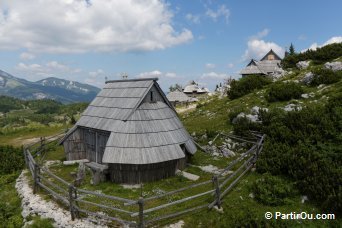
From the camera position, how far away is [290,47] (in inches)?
4163

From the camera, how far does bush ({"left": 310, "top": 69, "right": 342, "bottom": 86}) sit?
30.2 meters

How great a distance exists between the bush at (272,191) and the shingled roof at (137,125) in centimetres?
525

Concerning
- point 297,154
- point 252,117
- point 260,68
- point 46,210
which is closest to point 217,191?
point 297,154

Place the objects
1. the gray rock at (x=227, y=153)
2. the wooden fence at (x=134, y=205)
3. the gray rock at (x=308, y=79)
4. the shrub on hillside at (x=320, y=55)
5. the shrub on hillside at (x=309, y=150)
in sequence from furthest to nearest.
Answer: the shrub on hillside at (x=320, y=55), the gray rock at (x=308, y=79), the gray rock at (x=227, y=153), the shrub on hillside at (x=309, y=150), the wooden fence at (x=134, y=205)

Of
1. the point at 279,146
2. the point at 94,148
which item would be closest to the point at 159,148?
the point at 94,148

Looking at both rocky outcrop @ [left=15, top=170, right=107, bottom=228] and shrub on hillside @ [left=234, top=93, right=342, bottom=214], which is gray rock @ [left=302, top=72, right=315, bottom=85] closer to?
shrub on hillside @ [left=234, top=93, right=342, bottom=214]

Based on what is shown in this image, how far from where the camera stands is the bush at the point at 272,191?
14.3 m

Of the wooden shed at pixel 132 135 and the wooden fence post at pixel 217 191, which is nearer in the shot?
the wooden fence post at pixel 217 191

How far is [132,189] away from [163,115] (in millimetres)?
5618

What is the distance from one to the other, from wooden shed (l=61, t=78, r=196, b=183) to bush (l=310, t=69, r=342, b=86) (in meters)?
18.4

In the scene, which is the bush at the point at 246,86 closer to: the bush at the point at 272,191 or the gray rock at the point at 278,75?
the gray rock at the point at 278,75

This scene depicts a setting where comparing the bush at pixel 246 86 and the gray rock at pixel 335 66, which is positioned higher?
the gray rock at pixel 335 66

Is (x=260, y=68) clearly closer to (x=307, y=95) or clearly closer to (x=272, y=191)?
(x=307, y=95)

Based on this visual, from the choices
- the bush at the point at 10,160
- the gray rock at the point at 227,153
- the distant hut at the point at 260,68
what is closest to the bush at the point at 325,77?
the gray rock at the point at 227,153
